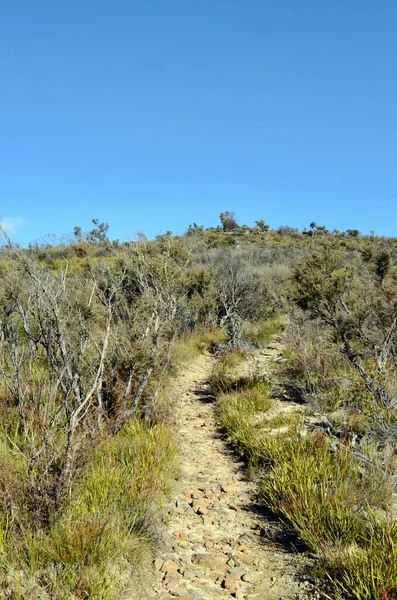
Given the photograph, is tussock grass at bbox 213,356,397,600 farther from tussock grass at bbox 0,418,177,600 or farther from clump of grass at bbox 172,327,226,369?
clump of grass at bbox 172,327,226,369

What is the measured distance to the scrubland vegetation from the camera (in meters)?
3.48

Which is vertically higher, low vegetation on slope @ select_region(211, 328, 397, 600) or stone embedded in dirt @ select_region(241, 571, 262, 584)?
low vegetation on slope @ select_region(211, 328, 397, 600)

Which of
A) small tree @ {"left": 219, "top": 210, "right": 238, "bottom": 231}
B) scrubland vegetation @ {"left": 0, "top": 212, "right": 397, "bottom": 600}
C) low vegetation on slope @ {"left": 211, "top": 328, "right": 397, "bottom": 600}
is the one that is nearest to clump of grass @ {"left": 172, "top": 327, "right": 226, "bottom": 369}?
scrubland vegetation @ {"left": 0, "top": 212, "right": 397, "bottom": 600}

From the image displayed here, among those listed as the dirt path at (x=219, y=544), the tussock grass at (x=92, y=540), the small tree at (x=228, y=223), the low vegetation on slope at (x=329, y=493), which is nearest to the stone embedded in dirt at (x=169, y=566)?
the dirt path at (x=219, y=544)

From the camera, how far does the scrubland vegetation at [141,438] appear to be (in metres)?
3.48

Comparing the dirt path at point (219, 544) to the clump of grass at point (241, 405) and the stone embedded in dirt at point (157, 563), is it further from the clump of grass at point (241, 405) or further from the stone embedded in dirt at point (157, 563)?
the clump of grass at point (241, 405)

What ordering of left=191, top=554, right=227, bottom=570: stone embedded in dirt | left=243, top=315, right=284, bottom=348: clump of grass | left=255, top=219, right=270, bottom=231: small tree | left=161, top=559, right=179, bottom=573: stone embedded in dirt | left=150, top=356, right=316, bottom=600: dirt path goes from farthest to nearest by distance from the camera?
left=255, top=219, right=270, bottom=231: small tree, left=243, top=315, right=284, bottom=348: clump of grass, left=191, top=554, right=227, bottom=570: stone embedded in dirt, left=161, top=559, right=179, bottom=573: stone embedded in dirt, left=150, top=356, right=316, bottom=600: dirt path

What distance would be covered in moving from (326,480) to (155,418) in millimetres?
3323

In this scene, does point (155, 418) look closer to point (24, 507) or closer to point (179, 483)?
point (179, 483)

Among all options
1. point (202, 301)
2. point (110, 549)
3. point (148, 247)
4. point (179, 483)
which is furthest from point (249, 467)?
point (202, 301)

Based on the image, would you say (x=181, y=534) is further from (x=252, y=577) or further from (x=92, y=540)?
(x=92, y=540)

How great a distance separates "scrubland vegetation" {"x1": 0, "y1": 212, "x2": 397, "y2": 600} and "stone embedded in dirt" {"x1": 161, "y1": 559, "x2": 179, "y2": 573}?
0.68ft

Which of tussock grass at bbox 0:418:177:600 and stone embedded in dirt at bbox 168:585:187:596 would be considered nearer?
tussock grass at bbox 0:418:177:600

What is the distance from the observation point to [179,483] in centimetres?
589
